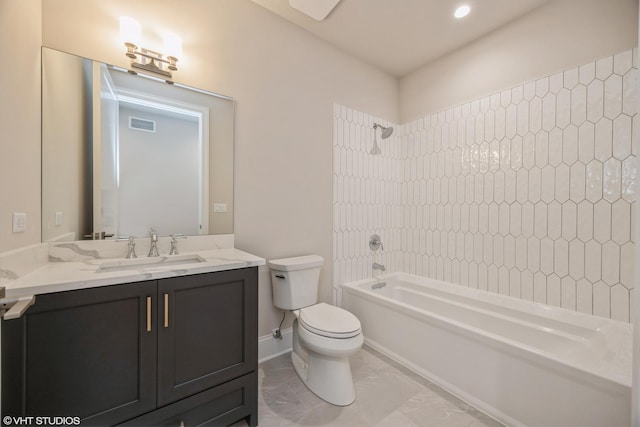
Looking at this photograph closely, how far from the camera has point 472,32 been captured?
2.19 meters

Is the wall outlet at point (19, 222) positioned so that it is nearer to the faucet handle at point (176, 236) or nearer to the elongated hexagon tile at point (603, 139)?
the faucet handle at point (176, 236)

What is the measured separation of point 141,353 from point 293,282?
1024 millimetres

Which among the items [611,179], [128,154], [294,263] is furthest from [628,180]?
[128,154]

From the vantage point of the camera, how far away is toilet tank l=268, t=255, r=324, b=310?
194 cm

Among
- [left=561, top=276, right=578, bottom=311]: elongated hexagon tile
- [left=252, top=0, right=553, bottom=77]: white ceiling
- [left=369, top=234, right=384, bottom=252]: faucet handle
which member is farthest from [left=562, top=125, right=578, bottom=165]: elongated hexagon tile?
[left=369, top=234, right=384, bottom=252]: faucet handle

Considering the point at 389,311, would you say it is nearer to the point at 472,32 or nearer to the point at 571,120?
the point at 571,120

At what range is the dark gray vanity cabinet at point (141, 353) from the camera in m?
0.91

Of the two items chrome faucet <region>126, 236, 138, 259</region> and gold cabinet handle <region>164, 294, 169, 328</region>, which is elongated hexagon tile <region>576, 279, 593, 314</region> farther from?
chrome faucet <region>126, 236, 138, 259</region>

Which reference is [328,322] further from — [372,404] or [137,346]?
[137,346]

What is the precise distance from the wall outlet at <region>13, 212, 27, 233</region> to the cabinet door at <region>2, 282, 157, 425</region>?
1.29 ft

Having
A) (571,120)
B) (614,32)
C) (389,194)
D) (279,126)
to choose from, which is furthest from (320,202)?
(614,32)

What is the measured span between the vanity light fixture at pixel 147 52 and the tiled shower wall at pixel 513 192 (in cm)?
134

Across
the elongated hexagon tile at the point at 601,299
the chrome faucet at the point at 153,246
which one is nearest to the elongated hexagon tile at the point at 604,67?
the elongated hexagon tile at the point at 601,299

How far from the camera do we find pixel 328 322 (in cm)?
169
